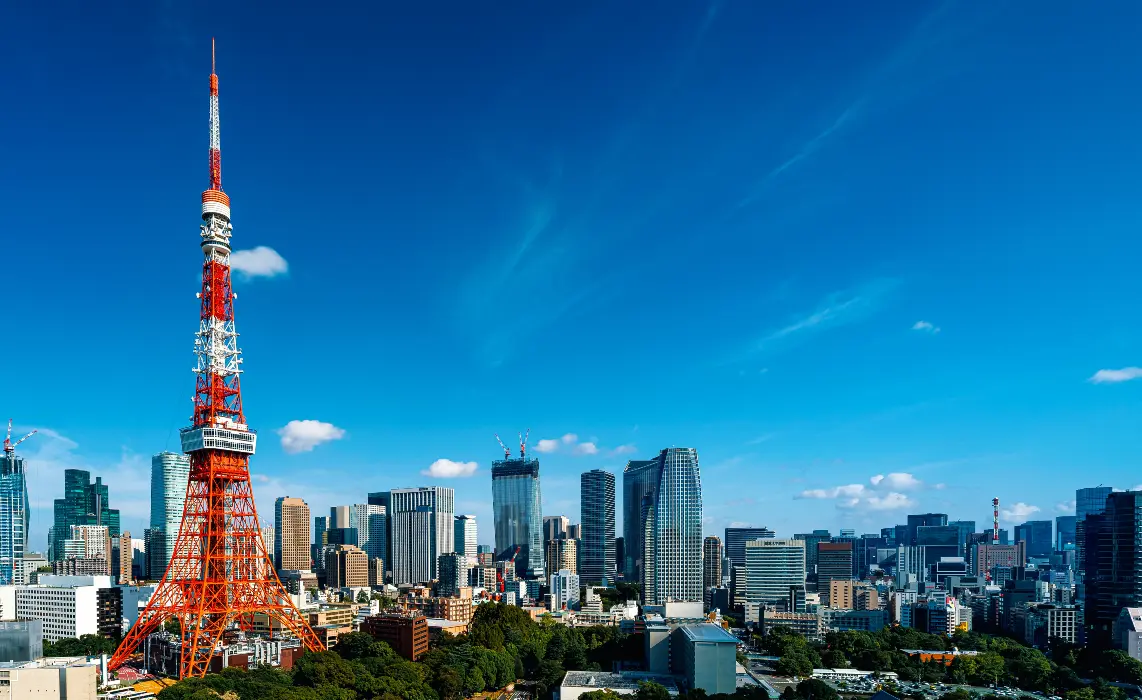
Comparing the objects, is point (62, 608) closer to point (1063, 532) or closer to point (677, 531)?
point (677, 531)

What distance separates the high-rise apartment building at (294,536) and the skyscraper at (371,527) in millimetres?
19361

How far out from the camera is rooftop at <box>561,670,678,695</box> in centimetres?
4053

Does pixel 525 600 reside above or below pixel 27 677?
below

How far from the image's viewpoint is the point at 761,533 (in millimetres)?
145750

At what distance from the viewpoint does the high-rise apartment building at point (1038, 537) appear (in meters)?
175

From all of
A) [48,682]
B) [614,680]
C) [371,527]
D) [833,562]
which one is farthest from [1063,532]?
[48,682]

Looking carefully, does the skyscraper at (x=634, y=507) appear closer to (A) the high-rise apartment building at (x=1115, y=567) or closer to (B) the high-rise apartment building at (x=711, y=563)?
(B) the high-rise apartment building at (x=711, y=563)

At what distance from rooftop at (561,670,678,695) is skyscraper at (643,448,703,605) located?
120ft

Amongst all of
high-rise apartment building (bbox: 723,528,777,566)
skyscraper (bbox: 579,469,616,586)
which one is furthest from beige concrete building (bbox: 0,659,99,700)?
high-rise apartment building (bbox: 723,528,777,566)

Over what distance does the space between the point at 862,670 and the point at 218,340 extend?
46020 mm

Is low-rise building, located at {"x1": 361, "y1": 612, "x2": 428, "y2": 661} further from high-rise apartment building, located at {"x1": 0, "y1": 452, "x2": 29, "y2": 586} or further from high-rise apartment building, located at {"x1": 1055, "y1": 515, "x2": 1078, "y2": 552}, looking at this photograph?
high-rise apartment building, located at {"x1": 1055, "y1": 515, "x2": 1078, "y2": 552}

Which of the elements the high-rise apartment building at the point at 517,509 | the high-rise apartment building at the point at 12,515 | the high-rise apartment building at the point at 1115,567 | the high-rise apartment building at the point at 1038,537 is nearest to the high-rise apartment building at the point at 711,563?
the high-rise apartment building at the point at 517,509

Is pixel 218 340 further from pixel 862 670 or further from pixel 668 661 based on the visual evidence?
pixel 862 670

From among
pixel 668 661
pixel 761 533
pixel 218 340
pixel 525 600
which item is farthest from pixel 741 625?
pixel 761 533
